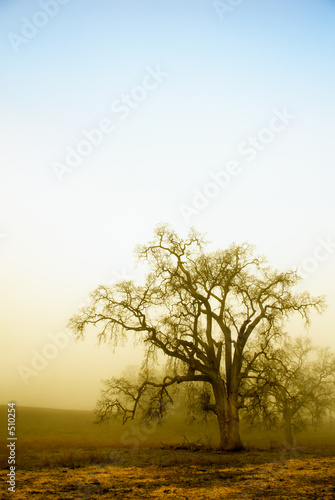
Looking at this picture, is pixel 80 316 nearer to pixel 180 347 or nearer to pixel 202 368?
pixel 180 347

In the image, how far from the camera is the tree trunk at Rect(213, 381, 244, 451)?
1789 cm

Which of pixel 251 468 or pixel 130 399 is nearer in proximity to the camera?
pixel 251 468

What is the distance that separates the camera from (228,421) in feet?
60.4

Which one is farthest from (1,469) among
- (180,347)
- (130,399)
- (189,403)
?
(189,403)

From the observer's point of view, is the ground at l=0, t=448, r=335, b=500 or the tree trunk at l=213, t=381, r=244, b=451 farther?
the tree trunk at l=213, t=381, r=244, b=451

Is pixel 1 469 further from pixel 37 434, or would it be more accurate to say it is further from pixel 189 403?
pixel 37 434

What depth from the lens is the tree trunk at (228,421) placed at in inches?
704

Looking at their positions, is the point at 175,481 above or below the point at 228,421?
above

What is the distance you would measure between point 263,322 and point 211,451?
7.71m

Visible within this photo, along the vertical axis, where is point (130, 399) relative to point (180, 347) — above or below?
below

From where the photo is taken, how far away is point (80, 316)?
19.0m

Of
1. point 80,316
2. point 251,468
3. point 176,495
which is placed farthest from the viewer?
point 80,316

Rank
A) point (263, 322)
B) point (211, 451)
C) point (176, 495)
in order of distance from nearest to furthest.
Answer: point (176, 495)
point (211, 451)
point (263, 322)

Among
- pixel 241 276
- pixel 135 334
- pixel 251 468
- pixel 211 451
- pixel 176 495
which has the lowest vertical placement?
pixel 211 451
